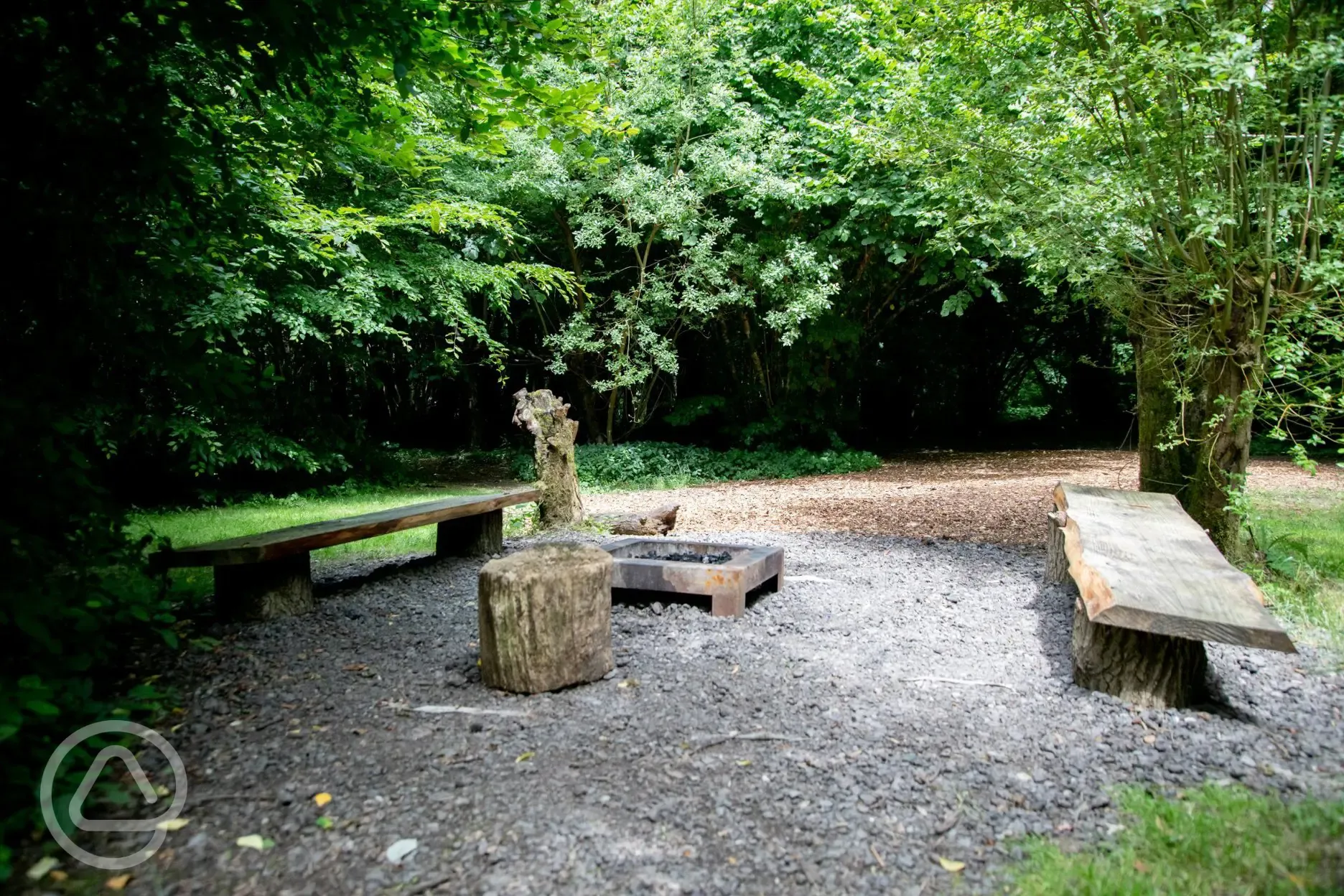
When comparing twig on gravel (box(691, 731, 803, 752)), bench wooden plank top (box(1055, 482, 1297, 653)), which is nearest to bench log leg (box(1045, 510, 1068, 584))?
bench wooden plank top (box(1055, 482, 1297, 653))

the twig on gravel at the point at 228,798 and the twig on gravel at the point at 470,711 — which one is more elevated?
the twig on gravel at the point at 228,798

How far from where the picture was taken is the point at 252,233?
3.96m

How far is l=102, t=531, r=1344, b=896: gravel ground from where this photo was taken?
2012 mm

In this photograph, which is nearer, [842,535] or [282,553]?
[282,553]

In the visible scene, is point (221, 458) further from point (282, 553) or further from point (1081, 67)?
point (1081, 67)

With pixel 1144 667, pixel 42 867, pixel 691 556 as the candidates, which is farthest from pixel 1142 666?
pixel 42 867

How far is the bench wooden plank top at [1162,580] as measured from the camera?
2469 millimetres

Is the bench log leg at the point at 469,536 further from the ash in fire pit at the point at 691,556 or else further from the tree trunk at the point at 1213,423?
the tree trunk at the point at 1213,423

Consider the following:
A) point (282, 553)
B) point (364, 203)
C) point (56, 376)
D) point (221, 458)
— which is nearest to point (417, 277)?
point (364, 203)

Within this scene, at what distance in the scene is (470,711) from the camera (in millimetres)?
2932

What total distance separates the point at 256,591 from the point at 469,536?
1911mm

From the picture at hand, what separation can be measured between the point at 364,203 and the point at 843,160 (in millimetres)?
6177

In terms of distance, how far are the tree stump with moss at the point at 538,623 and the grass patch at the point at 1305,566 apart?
344cm

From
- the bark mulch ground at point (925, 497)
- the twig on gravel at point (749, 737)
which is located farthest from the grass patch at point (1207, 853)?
the bark mulch ground at point (925, 497)
